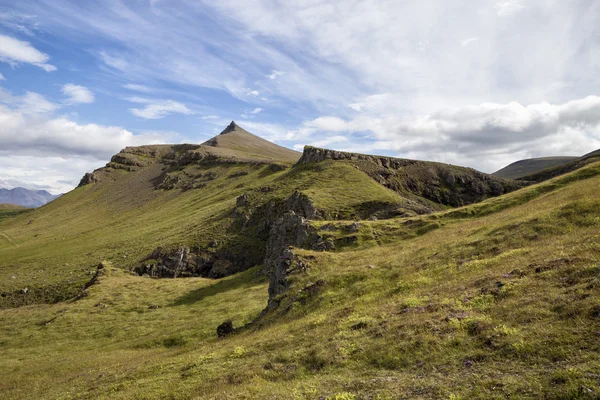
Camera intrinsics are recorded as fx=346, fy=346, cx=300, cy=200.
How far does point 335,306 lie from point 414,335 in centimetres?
1063

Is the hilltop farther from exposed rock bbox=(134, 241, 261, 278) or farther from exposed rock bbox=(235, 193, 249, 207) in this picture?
exposed rock bbox=(235, 193, 249, 207)

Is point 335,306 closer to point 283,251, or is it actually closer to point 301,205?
point 283,251

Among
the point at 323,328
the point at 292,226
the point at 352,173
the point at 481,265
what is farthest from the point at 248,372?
the point at 352,173

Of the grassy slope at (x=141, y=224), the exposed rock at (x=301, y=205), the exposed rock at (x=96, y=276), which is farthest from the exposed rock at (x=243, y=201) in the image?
the exposed rock at (x=96, y=276)

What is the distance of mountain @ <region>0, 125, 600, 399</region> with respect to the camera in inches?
543

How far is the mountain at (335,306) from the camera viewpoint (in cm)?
1378

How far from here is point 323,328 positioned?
2220cm


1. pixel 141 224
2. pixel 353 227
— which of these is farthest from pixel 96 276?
pixel 353 227

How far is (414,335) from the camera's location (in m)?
16.9

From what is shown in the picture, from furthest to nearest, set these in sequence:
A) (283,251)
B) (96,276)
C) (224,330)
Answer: (96,276)
(283,251)
(224,330)

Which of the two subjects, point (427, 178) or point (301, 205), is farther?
point (427, 178)

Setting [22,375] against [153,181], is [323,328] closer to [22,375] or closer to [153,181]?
[22,375]

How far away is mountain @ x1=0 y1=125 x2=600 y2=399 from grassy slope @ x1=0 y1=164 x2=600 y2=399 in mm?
105

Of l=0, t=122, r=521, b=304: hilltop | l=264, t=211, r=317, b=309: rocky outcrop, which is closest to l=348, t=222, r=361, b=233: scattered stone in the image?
l=264, t=211, r=317, b=309: rocky outcrop
